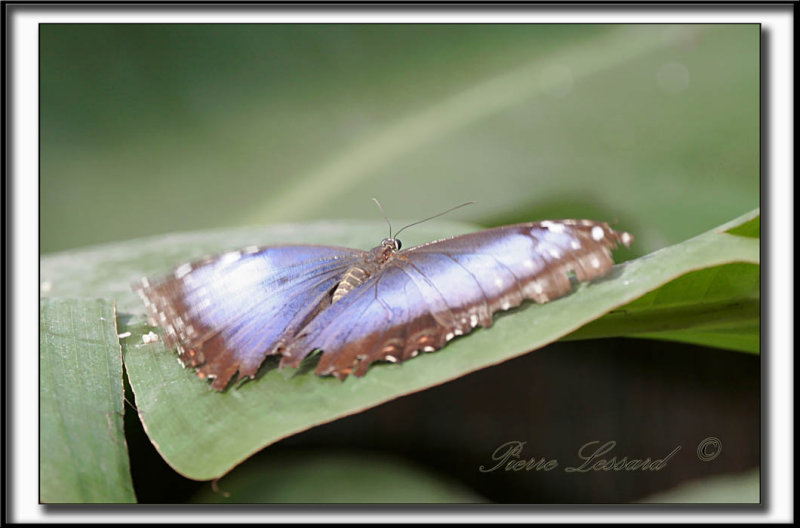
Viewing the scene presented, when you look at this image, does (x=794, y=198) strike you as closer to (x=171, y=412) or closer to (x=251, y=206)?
(x=171, y=412)

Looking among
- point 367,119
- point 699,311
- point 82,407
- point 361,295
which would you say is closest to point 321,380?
point 361,295

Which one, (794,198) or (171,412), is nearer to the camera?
(171,412)

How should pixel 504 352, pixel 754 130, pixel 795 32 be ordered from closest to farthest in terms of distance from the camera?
pixel 504 352
pixel 795 32
pixel 754 130

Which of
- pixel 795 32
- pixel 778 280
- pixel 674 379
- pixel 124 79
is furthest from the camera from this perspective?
pixel 124 79

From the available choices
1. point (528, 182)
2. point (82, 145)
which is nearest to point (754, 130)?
point (528, 182)

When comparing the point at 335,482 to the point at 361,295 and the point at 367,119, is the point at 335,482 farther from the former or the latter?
the point at 367,119

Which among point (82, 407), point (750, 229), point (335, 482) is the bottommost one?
point (335, 482)

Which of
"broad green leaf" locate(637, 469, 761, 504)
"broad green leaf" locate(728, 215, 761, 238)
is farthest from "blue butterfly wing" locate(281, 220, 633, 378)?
"broad green leaf" locate(637, 469, 761, 504)

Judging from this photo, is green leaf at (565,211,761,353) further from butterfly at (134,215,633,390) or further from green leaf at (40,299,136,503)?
green leaf at (40,299,136,503)
